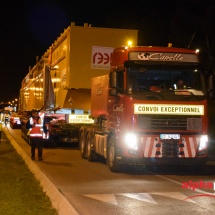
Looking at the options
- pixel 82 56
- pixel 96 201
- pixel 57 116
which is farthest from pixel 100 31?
pixel 96 201

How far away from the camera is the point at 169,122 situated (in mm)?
13297

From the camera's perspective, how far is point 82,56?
1936cm

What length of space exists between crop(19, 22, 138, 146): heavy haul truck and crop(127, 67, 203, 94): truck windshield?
5688 millimetres

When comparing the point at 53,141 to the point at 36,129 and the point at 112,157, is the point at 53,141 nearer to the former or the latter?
the point at 36,129

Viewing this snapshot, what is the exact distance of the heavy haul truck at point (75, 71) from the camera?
19359mm

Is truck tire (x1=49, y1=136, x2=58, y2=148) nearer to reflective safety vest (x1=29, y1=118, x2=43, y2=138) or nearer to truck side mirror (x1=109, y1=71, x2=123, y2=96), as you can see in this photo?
reflective safety vest (x1=29, y1=118, x2=43, y2=138)

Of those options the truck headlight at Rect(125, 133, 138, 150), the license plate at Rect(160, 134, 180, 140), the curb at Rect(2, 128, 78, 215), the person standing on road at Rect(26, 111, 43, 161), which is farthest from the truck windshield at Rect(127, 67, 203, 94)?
the person standing on road at Rect(26, 111, 43, 161)

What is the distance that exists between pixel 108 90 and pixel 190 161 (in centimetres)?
312

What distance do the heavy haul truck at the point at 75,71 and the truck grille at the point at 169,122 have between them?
5835 mm

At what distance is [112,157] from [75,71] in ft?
20.3

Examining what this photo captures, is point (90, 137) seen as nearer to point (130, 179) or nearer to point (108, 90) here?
point (108, 90)

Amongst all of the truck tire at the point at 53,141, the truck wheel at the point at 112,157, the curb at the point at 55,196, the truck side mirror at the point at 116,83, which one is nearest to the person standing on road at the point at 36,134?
the curb at the point at 55,196

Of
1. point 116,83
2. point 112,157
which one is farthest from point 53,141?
point 116,83

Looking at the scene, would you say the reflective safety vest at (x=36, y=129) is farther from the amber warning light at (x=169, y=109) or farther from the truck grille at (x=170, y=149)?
the truck grille at (x=170, y=149)
